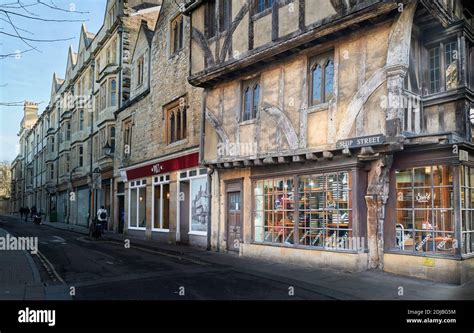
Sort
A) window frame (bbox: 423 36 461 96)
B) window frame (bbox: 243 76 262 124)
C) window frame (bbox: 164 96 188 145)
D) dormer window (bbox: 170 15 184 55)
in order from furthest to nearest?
1. dormer window (bbox: 170 15 184 55)
2. window frame (bbox: 164 96 188 145)
3. window frame (bbox: 243 76 262 124)
4. window frame (bbox: 423 36 461 96)

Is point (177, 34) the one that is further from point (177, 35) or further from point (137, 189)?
point (137, 189)

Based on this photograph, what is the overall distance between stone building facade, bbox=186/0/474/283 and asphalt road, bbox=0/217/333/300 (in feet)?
8.51

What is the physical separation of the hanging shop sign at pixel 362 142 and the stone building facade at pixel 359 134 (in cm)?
4

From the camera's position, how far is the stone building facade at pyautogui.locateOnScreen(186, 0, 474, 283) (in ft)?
34.5

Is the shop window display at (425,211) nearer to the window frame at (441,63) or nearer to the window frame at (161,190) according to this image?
the window frame at (441,63)

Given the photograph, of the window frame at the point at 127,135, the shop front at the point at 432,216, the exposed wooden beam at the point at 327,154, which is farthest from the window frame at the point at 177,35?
the shop front at the point at 432,216

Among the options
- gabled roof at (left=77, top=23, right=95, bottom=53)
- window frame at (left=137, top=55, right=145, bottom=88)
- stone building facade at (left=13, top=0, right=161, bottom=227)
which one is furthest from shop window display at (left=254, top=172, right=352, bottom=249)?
gabled roof at (left=77, top=23, right=95, bottom=53)

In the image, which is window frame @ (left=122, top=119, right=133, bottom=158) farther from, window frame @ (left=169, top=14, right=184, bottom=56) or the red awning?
window frame @ (left=169, top=14, right=184, bottom=56)

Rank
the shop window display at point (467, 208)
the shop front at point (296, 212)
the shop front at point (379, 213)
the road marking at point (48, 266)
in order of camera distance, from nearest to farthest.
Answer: the shop front at point (379, 213)
the shop window display at point (467, 208)
the road marking at point (48, 266)
the shop front at point (296, 212)

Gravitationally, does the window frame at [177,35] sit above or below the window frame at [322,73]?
above

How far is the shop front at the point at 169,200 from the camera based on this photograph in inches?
728

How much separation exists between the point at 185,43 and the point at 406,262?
1362 cm

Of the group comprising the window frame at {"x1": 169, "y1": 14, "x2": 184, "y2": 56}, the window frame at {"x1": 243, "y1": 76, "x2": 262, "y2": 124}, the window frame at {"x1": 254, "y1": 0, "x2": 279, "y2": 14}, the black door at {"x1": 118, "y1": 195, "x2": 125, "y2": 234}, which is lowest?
the black door at {"x1": 118, "y1": 195, "x2": 125, "y2": 234}

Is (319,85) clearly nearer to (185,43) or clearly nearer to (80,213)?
(185,43)
